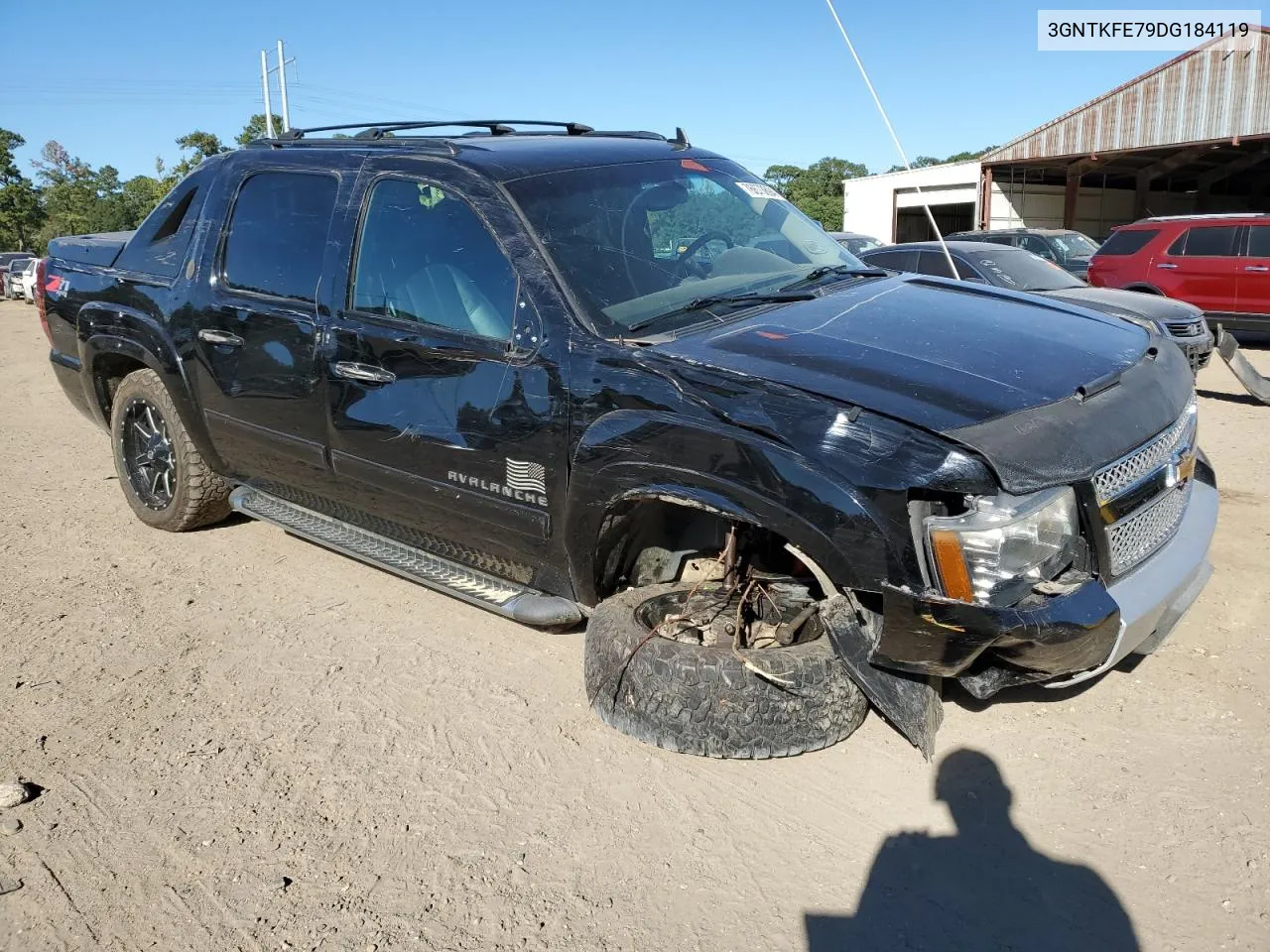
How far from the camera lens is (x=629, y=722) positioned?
3164mm

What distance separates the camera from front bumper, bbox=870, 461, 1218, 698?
8.25 feet

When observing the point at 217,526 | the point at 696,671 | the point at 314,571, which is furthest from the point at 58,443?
the point at 696,671

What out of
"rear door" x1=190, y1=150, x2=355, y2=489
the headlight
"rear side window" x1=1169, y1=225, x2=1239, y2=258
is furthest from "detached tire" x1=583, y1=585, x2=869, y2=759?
"rear side window" x1=1169, y1=225, x2=1239, y2=258

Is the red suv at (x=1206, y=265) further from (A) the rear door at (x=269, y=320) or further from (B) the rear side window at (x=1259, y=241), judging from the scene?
(A) the rear door at (x=269, y=320)

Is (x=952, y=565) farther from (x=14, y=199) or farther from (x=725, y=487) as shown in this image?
(x=14, y=199)

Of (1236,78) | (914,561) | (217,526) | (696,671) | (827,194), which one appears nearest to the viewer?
(914,561)

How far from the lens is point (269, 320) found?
4152 mm

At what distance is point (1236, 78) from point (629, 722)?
84.4 ft

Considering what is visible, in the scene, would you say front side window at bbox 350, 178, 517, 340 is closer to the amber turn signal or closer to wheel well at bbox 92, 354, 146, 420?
the amber turn signal

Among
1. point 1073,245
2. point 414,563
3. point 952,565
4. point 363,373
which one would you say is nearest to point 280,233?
point 363,373

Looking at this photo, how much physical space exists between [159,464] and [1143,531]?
4.83m

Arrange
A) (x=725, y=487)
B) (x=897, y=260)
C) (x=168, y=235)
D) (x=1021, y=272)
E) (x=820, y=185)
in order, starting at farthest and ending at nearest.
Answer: (x=820, y=185) → (x=897, y=260) → (x=1021, y=272) → (x=168, y=235) → (x=725, y=487)

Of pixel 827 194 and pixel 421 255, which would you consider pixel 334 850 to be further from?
pixel 827 194

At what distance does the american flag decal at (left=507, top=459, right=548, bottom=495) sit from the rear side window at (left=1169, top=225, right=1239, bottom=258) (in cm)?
1266
